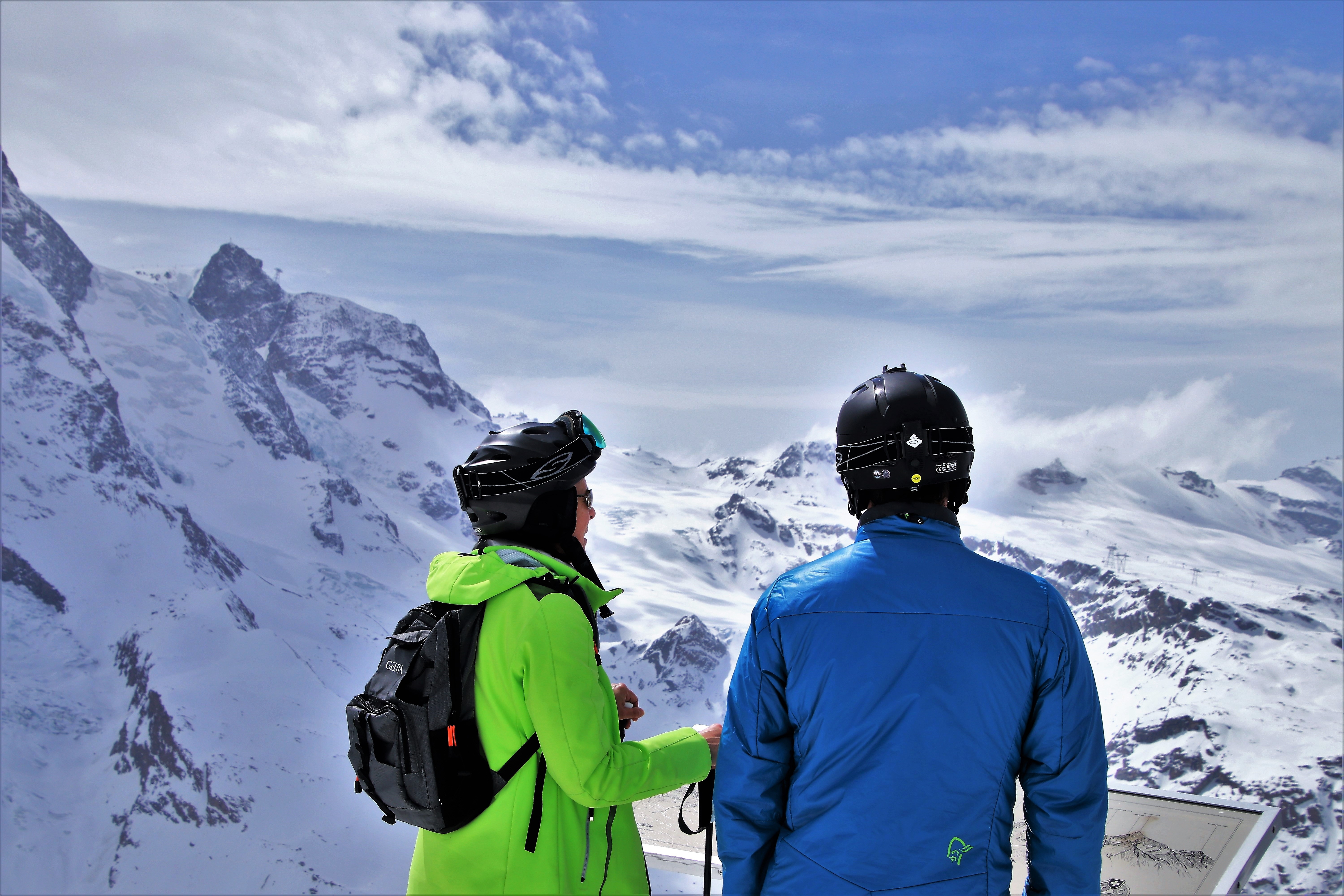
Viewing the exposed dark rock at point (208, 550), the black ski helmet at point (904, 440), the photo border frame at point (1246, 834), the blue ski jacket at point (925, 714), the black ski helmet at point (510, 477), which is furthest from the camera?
the exposed dark rock at point (208, 550)

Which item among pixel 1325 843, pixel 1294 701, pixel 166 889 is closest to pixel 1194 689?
pixel 1294 701

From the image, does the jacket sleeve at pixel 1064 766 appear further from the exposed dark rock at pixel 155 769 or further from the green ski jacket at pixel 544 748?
the exposed dark rock at pixel 155 769

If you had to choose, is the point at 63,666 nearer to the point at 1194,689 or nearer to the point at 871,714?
the point at 871,714

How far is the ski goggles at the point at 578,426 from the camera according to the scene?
307cm

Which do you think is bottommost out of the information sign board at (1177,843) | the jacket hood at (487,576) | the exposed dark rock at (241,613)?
the exposed dark rock at (241,613)

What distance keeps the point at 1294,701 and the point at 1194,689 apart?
20.2 metres

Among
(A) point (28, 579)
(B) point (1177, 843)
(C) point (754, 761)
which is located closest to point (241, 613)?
(A) point (28, 579)

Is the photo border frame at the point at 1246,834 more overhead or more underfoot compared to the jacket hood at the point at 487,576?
more underfoot

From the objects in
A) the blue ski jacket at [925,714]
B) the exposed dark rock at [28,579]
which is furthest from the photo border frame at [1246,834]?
the exposed dark rock at [28,579]

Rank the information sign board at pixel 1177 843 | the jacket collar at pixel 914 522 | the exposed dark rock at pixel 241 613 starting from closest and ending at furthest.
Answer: the jacket collar at pixel 914 522 < the information sign board at pixel 1177 843 < the exposed dark rock at pixel 241 613

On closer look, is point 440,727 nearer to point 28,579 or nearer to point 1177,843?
point 1177,843

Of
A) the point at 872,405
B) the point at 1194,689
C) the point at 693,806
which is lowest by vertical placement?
the point at 1194,689

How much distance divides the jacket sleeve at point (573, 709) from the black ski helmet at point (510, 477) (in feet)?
1.49

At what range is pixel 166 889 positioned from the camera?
464ft
